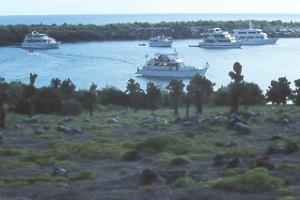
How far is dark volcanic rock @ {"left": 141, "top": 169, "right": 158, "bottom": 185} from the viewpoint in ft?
53.6

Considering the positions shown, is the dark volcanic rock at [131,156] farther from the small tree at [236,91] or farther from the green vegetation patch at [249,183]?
the small tree at [236,91]

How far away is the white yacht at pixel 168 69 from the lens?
82.1 m

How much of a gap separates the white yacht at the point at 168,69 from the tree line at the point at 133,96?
1423 inches

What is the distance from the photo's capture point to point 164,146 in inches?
879

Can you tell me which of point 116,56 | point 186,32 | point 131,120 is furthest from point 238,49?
point 131,120

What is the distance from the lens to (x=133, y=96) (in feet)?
136

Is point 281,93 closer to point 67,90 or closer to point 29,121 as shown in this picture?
point 67,90

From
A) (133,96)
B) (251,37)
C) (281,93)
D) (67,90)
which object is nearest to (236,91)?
(133,96)

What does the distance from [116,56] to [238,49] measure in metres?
28.2

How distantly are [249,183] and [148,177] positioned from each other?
236cm

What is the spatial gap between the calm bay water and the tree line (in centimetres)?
3014

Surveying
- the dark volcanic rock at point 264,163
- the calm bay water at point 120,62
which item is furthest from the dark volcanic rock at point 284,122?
the calm bay water at point 120,62

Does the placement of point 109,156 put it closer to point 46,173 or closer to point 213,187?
point 46,173

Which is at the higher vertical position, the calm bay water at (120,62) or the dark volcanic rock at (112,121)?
the dark volcanic rock at (112,121)
